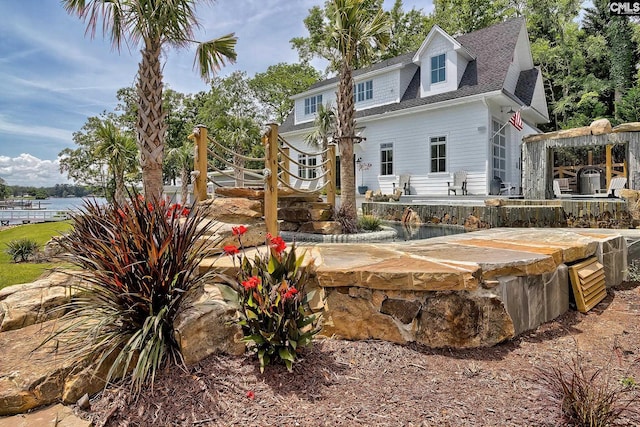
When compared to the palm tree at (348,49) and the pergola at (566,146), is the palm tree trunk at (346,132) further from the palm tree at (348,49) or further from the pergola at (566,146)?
the pergola at (566,146)

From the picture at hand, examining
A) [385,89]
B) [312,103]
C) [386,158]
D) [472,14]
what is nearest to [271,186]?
[386,158]

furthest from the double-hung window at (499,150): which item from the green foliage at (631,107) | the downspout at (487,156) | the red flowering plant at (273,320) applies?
the red flowering plant at (273,320)

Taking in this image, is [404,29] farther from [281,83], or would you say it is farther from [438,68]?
[438,68]

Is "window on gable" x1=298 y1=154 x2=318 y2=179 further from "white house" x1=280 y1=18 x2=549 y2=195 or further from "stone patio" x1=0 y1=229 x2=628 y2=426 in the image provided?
"stone patio" x1=0 y1=229 x2=628 y2=426

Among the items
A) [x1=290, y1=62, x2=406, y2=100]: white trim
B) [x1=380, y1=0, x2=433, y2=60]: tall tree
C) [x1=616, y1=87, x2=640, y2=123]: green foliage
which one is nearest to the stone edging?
[x1=290, y1=62, x2=406, y2=100]: white trim

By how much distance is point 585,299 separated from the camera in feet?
11.6

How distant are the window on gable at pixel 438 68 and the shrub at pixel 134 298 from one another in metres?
14.8

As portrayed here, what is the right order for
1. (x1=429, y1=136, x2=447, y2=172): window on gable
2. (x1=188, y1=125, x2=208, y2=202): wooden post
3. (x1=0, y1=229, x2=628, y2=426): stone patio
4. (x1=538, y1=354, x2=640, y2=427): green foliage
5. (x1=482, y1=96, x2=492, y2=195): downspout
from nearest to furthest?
1. (x1=538, y1=354, x2=640, y2=427): green foliage
2. (x1=0, y1=229, x2=628, y2=426): stone patio
3. (x1=188, y1=125, x2=208, y2=202): wooden post
4. (x1=482, y1=96, x2=492, y2=195): downspout
5. (x1=429, y1=136, x2=447, y2=172): window on gable

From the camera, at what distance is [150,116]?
683cm

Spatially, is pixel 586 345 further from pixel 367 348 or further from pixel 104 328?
pixel 104 328

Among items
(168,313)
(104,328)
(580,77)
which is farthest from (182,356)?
(580,77)

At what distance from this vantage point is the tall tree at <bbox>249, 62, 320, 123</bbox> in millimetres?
28797

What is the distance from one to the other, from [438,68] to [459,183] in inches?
197

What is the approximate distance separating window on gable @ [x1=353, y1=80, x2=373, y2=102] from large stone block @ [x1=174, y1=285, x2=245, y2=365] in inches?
643
